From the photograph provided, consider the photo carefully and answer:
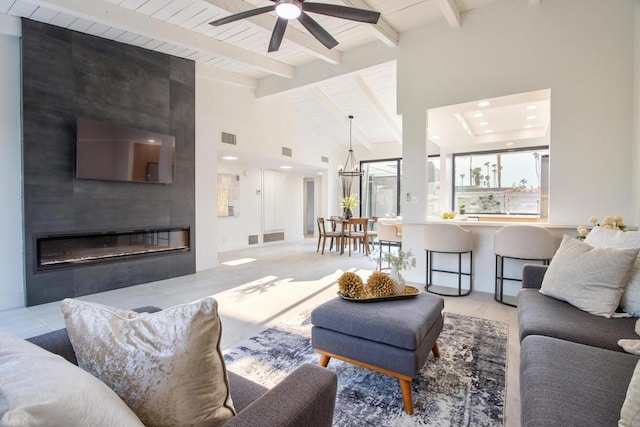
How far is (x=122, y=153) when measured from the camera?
13.6ft

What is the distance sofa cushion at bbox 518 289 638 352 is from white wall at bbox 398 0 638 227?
217 centimetres

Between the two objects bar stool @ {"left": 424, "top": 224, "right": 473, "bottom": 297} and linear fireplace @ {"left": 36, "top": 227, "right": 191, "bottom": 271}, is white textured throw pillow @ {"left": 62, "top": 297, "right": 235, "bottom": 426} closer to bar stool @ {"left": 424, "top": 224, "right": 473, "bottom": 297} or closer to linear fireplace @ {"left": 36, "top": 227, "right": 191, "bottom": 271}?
bar stool @ {"left": 424, "top": 224, "right": 473, "bottom": 297}

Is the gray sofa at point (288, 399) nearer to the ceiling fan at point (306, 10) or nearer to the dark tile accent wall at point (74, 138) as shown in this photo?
the ceiling fan at point (306, 10)

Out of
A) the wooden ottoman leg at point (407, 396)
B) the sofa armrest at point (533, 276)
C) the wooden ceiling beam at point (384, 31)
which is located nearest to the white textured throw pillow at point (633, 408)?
the wooden ottoman leg at point (407, 396)

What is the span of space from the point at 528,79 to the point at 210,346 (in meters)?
4.50

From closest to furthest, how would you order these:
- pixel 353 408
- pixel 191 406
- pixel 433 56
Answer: pixel 191 406 < pixel 353 408 < pixel 433 56

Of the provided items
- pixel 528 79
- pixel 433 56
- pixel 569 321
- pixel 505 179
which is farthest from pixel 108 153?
pixel 505 179


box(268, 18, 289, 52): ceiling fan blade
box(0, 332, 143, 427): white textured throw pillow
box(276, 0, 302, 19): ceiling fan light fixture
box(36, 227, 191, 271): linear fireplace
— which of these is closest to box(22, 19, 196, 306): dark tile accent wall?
box(36, 227, 191, 271): linear fireplace

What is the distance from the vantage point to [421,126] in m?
4.52

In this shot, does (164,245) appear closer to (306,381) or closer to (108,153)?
(108,153)

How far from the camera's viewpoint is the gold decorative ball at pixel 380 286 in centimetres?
217

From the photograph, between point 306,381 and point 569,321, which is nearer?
point 306,381

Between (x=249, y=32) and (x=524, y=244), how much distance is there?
14.5 feet

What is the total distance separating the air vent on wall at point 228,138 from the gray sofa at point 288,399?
4996 mm
